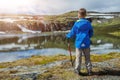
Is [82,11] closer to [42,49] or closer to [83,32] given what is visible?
[83,32]

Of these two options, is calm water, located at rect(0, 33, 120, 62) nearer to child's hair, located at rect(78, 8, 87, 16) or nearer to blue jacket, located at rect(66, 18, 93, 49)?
blue jacket, located at rect(66, 18, 93, 49)

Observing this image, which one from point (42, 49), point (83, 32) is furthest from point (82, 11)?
point (42, 49)

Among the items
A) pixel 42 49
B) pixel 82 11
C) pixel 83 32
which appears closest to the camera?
pixel 82 11

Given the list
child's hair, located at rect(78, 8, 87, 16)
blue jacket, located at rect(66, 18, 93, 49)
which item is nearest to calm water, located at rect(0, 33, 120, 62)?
blue jacket, located at rect(66, 18, 93, 49)

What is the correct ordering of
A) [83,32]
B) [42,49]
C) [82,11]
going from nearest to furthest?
[82,11], [83,32], [42,49]

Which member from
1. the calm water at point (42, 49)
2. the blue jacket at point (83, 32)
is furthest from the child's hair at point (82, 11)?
the calm water at point (42, 49)

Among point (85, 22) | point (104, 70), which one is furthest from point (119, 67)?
point (85, 22)

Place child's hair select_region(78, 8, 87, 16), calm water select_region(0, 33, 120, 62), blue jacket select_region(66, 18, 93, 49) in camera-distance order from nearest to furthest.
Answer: child's hair select_region(78, 8, 87, 16), blue jacket select_region(66, 18, 93, 49), calm water select_region(0, 33, 120, 62)

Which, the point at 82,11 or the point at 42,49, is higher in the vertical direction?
the point at 82,11

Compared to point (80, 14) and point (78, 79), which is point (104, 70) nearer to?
point (78, 79)

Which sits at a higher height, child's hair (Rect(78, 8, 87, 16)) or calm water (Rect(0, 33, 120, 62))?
child's hair (Rect(78, 8, 87, 16))

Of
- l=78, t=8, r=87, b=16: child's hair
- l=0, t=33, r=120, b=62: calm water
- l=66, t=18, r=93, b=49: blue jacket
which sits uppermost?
l=78, t=8, r=87, b=16: child's hair

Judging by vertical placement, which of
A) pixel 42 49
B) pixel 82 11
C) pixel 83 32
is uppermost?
pixel 82 11

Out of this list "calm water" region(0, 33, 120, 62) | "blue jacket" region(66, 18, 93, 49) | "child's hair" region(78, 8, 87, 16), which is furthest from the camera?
"calm water" region(0, 33, 120, 62)
